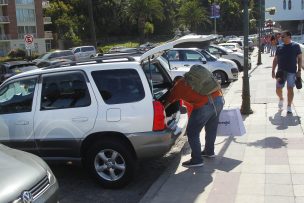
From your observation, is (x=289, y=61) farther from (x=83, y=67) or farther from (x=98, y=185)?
(x=98, y=185)

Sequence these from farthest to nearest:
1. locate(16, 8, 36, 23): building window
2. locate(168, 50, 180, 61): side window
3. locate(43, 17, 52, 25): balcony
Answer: locate(43, 17, 52, 25): balcony, locate(16, 8, 36, 23): building window, locate(168, 50, 180, 61): side window

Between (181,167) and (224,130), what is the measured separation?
1.08 metres

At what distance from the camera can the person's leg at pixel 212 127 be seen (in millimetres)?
6805

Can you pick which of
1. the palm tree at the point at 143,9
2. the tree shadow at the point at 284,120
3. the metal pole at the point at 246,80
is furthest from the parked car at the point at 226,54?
the palm tree at the point at 143,9

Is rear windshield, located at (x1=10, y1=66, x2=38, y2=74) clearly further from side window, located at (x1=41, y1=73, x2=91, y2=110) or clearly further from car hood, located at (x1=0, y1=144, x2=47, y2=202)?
car hood, located at (x1=0, y1=144, x2=47, y2=202)

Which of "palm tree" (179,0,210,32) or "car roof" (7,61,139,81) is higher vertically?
"palm tree" (179,0,210,32)

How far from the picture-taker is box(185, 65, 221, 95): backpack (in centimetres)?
638

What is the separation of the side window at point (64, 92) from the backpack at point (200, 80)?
1383 millimetres

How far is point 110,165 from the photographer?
6246mm

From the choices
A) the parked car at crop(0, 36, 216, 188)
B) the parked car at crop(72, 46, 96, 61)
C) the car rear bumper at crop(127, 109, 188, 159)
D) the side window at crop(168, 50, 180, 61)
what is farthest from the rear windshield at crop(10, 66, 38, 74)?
the parked car at crop(72, 46, 96, 61)

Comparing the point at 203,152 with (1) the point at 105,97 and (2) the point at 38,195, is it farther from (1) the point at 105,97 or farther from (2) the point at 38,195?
(2) the point at 38,195

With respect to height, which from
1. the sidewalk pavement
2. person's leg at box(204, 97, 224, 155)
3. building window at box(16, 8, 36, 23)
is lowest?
the sidewalk pavement

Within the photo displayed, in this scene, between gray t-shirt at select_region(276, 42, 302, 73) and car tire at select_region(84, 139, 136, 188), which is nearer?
car tire at select_region(84, 139, 136, 188)

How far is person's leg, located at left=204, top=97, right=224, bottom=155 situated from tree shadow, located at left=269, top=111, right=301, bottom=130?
2098 mm
